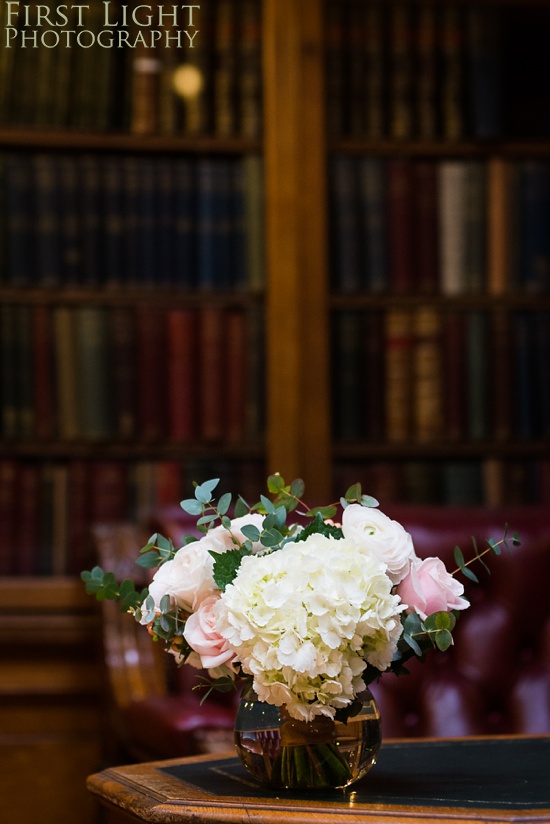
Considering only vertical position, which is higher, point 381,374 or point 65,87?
point 65,87

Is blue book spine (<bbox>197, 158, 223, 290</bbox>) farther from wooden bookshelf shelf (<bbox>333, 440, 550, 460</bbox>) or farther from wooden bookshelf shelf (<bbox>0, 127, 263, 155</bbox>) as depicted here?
wooden bookshelf shelf (<bbox>333, 440, 550, 460</bbox>)

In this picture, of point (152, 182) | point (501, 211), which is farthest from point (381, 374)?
point (152, 182)

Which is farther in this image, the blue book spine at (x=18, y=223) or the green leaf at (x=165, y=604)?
the blue book spine at (x=18, y=223)

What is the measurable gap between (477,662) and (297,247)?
1.21 m

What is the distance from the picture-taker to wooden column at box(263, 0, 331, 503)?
294 cm

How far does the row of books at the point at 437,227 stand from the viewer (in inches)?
118

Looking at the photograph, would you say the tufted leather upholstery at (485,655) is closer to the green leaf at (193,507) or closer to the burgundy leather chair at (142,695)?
the burgundy leather chair at (142,695)

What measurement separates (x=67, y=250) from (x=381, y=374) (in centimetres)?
85

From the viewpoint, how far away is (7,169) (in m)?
2.93

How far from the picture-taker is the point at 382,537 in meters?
1.18

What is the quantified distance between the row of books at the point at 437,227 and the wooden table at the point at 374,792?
5.48 feet

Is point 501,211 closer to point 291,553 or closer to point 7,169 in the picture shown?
point 7,169

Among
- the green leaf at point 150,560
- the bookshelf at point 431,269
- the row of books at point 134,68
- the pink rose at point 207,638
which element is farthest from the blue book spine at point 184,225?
the pink rose at point 207,638

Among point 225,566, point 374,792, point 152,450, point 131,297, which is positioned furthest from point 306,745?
point 131,297
